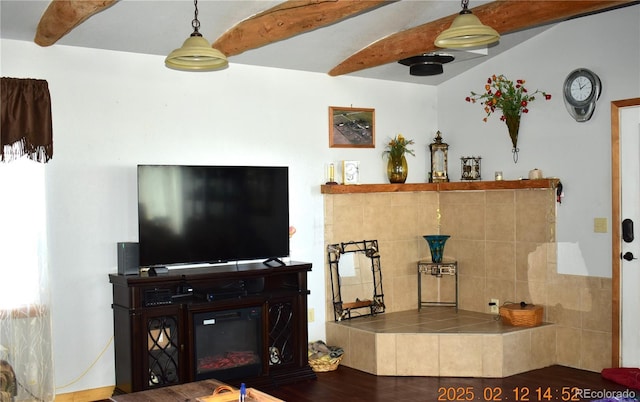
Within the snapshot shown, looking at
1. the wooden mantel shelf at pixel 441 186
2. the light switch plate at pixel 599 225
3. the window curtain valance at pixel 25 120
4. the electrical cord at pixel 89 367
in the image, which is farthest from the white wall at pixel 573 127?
the window curtain valance at pixel 25 120

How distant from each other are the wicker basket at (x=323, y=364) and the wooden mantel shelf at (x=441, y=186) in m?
1.46

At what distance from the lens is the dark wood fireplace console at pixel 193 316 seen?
16.6 ft

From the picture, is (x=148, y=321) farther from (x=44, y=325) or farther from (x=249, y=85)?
(x=249, y=85)

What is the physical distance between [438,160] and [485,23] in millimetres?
2238

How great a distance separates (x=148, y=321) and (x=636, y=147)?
3.93m

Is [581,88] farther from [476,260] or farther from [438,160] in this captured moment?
[476,260]

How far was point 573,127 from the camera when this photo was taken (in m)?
6.05

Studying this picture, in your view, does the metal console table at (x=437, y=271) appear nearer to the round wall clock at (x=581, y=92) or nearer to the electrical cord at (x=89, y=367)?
the round wall clock at (x=581, y=92)

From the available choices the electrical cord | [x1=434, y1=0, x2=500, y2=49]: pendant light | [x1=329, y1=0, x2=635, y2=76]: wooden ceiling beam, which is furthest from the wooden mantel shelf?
[x1=434, y1=0, x2=500, y2=49]: pendant light

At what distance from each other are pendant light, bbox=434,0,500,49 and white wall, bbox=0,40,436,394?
2433 millimetres

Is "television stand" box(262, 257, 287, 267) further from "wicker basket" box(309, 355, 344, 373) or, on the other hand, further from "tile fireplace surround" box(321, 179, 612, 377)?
"wicker basket" box(309, 355, 344, 373)

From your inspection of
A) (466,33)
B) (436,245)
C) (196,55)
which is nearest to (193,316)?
(196,55)

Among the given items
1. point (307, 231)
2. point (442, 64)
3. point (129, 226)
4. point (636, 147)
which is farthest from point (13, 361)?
point (636, 147)

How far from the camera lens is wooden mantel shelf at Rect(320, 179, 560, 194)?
244 inches
